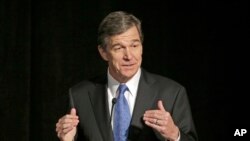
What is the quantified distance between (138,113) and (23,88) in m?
1.04

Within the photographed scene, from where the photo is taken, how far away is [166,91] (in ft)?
7.03

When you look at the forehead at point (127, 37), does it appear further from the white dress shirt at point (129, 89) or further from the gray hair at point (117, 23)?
the white dress shirt at point (129, 89)

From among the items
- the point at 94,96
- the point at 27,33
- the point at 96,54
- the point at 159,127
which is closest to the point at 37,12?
the point at 27,33

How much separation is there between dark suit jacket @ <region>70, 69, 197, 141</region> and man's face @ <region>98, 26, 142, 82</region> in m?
0.10

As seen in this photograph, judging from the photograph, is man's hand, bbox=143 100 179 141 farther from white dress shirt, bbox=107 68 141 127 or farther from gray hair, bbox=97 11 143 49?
gray hair, bbox=97 11 143 49

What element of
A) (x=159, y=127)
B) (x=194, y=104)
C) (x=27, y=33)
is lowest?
(x=194, y=104)

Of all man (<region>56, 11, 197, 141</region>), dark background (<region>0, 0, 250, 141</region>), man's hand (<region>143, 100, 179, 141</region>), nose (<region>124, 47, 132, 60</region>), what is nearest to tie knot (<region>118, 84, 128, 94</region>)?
man (<region>56, 11, 197, 141</region>)

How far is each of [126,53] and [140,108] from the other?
0.24 meters

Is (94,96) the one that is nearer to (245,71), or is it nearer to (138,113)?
(138,113)

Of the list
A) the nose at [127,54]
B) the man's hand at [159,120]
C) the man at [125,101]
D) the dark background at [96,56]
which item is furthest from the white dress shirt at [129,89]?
the dark background at [96,56]

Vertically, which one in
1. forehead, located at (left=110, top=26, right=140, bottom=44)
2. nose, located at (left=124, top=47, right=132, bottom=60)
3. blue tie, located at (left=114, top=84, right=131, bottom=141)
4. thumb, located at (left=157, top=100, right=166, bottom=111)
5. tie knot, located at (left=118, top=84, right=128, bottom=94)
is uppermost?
forehead, located at (left=110, top=26, right=140, bottom=44)

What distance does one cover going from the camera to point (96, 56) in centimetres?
293

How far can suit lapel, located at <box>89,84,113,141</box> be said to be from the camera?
206cm

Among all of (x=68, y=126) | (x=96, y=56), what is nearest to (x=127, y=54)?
(x=68, y=126)
